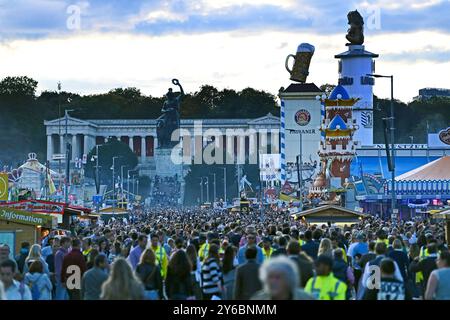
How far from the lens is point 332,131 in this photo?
85750mm

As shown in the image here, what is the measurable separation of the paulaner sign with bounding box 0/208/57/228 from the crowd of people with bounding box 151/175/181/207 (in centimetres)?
12650

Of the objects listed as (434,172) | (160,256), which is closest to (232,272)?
(160,256)

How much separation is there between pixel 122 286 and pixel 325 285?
8.56 ft

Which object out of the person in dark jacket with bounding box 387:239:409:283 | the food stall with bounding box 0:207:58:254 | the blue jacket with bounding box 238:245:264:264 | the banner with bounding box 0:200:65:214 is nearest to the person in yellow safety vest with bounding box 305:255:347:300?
the blue jacket with bounding box 238:245:264:264

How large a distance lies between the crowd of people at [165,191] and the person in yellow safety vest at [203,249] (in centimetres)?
13284

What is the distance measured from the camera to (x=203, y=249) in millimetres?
21484

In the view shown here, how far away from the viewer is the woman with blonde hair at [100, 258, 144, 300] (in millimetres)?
11766

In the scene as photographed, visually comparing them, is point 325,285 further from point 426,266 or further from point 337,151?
point 337,151

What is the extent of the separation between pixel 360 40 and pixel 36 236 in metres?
120

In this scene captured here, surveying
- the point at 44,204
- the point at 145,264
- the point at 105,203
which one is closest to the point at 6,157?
the point at 105,203

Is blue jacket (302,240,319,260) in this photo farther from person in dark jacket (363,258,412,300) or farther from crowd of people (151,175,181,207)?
crowd of people (151,175,181,207)

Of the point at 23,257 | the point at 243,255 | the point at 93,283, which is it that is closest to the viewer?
the point at 93,283

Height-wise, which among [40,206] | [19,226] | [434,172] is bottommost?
[19,226]

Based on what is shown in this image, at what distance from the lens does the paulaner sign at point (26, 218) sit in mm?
29141
